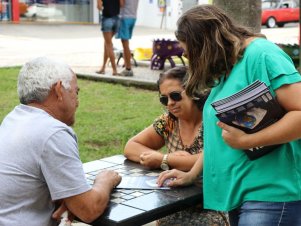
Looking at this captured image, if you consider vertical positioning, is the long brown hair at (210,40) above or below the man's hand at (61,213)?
above

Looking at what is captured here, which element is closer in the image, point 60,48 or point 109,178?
point 109,178

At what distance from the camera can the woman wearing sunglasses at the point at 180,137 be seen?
3018 millimetres

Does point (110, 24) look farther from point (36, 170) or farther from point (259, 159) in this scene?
point (259, 159)

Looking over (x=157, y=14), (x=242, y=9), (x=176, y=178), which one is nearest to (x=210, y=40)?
(x=176, y=178)

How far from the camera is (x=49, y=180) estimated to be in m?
2.35

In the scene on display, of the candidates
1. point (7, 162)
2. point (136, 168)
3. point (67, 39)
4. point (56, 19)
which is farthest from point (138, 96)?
point (56, 19)

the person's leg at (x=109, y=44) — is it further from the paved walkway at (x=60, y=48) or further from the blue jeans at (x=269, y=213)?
the blue jeans at (x=269, y=213)

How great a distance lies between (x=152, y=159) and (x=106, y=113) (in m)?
4.67

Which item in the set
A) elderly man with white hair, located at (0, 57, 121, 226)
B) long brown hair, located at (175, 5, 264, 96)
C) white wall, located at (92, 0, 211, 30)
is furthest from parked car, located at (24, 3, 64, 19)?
long brown hair, located at (175, 5, 264, 96)

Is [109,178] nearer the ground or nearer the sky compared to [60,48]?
nearer the sky

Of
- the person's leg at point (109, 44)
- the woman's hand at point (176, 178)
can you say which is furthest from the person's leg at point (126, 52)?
the woman's hand at point (176, 178)

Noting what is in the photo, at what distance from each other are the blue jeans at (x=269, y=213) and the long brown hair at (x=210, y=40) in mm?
535

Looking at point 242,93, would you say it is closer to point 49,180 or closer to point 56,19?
point 49,180

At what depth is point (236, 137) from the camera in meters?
2.27
